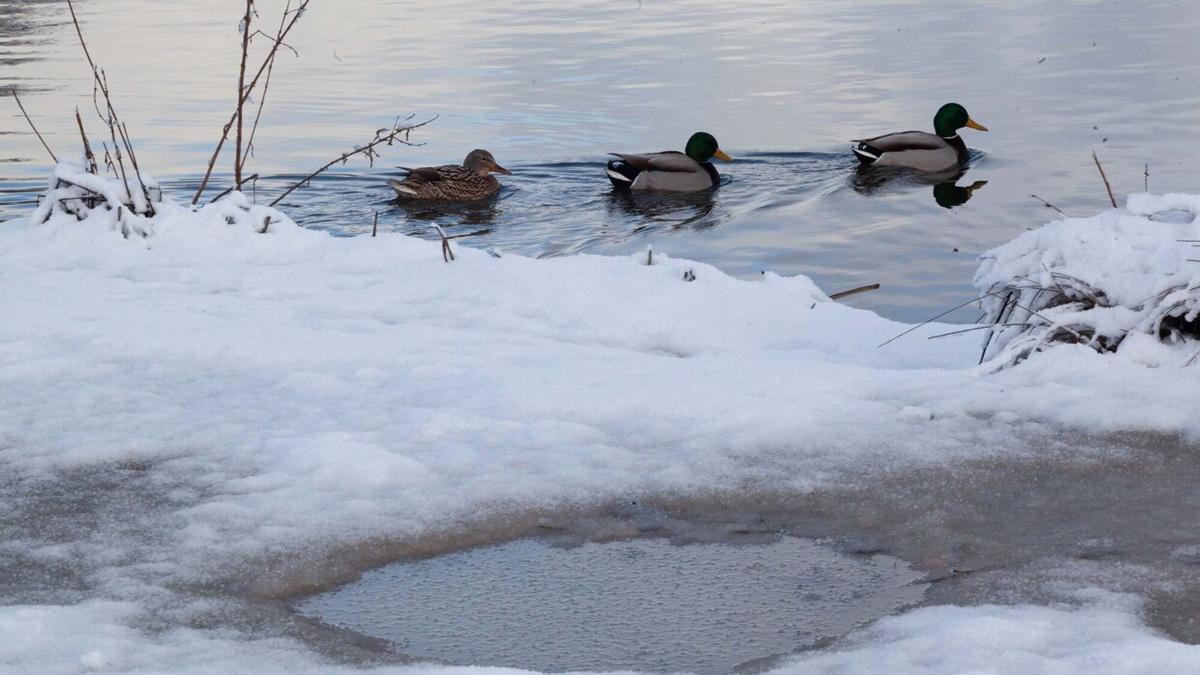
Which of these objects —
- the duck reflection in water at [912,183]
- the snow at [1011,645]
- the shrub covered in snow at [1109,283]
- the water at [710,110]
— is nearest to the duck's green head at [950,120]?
the water at [710,110]

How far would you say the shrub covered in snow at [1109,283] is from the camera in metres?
4.59

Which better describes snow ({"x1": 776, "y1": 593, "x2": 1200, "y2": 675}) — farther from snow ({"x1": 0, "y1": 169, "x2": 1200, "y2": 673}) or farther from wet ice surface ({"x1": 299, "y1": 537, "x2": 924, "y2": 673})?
wet ice surface ({"x1": 299, "y1": 537, "x2": 924, "y2": 673})

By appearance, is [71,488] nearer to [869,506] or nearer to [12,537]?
[12,537]

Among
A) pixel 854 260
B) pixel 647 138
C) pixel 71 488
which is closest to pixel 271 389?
pixel 71 488

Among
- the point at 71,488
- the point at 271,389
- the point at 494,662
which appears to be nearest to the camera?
the point at 494,662

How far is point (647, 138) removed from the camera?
14961 millimetres

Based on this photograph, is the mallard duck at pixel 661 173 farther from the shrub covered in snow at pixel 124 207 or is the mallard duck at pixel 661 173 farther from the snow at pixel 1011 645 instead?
the snow at pixel 1011 645

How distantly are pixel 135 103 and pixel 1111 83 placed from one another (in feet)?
39.2

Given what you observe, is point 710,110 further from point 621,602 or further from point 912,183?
point 621,602

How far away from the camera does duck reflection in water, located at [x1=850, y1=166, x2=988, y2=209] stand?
12.5m

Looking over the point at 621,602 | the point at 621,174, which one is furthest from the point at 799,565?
the point at 621,174

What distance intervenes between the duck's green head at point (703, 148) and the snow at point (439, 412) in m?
7.13

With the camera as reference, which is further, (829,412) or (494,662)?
(829,412)

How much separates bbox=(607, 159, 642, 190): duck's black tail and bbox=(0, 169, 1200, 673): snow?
6512mm
